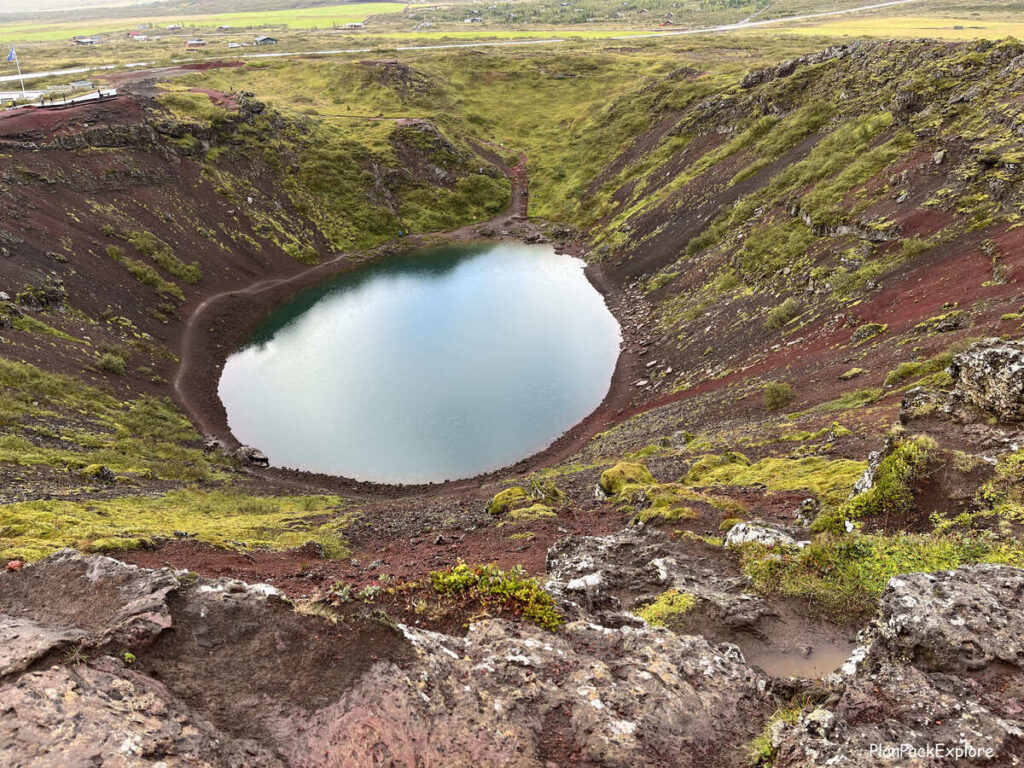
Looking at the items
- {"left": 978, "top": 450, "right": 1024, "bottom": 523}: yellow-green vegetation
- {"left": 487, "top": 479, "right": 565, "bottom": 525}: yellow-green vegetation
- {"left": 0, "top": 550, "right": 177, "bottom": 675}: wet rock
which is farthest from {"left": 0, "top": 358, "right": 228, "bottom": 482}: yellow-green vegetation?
{"left": 978, "top": 450, "right": 1024, "bottom": 523}: yellow-green vegetation

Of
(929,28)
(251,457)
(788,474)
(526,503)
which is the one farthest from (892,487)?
(929,28)

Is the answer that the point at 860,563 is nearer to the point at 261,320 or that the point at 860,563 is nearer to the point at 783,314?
the point at 783,314

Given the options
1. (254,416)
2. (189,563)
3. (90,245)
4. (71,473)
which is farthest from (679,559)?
(90,245)

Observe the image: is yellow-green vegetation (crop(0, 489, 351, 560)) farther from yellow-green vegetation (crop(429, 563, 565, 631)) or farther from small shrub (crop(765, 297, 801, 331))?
small shrub (crop(765, 297, 801, 331))

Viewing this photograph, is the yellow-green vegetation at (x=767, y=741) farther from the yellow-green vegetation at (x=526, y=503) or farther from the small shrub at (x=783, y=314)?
the small shrub at (x=783, y=314)

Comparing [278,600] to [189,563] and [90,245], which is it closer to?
[189,563]

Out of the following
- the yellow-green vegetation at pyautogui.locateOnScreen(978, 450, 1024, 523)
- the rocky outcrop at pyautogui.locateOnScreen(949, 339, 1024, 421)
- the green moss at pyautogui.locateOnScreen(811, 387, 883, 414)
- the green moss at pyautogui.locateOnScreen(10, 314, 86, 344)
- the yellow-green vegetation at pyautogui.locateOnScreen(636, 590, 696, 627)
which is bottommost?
the green moss at pyautogui.locateOnScreen(811, 387, 883, 414)
